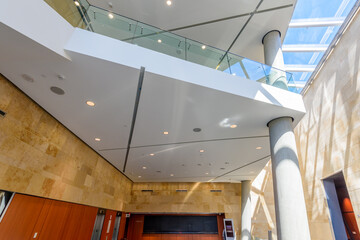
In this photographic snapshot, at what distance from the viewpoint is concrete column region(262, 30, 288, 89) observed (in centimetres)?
550

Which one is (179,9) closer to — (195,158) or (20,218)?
(195,158)

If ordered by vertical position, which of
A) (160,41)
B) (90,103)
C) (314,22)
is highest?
(314,22)

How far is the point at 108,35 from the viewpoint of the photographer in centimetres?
429

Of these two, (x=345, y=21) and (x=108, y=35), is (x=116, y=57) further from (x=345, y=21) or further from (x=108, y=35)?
(x=345, y=21)

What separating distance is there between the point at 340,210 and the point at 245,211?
5822 millimetres

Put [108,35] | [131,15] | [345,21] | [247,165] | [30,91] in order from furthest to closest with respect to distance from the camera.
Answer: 1. [247,165]
2. [131,15]
3. [345,21]
4. [30,91]
5. [108,35]

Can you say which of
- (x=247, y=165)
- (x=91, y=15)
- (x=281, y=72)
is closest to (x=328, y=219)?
(x=247, y=165)

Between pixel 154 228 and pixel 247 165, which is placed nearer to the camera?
pixel 247 165

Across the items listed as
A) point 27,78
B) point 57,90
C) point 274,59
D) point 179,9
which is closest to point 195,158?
point 274,59

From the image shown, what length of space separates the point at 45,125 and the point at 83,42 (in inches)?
131

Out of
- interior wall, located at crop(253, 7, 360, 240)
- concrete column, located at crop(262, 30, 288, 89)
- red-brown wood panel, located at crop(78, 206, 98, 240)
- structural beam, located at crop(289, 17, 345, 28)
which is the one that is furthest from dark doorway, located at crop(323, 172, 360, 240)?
red-brown wood panel, located at crop(78, 206, 98, 240)

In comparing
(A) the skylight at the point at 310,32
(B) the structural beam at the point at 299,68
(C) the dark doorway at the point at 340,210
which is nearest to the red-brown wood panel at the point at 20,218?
(A) the skylight at the point at 310,32

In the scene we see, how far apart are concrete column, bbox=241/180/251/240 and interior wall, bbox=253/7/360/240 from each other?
13.3 feet

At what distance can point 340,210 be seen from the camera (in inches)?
326
